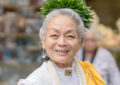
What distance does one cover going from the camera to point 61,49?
2.46 meters

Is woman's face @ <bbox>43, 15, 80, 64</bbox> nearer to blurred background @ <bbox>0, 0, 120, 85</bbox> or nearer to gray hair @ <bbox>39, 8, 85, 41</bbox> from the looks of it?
gray hair @ <bbox>39, 8, 85, 41</bbox>

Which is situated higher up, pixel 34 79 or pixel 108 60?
pixel 34 79

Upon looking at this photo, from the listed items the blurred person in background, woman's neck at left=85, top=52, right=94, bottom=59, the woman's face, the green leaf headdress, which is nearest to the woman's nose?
the woman's face

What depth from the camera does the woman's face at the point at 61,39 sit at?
2.46 m

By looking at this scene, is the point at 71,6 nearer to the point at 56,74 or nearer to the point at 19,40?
the point at 56,74

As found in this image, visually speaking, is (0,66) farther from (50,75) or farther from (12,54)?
(50,75)

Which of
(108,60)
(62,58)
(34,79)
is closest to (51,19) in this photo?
(62,58)

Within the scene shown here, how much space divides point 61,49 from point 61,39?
0.07m

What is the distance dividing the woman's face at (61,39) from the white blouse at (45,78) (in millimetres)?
97

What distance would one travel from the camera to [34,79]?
2402 millimetres

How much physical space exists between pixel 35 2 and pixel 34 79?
4091 millimetres

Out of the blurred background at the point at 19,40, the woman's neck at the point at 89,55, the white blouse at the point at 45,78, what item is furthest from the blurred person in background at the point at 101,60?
the white blouse at the point at 45,78

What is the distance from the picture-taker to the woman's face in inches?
96.7

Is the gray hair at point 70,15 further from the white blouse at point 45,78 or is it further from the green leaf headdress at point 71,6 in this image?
the white blouse at point 45,78
